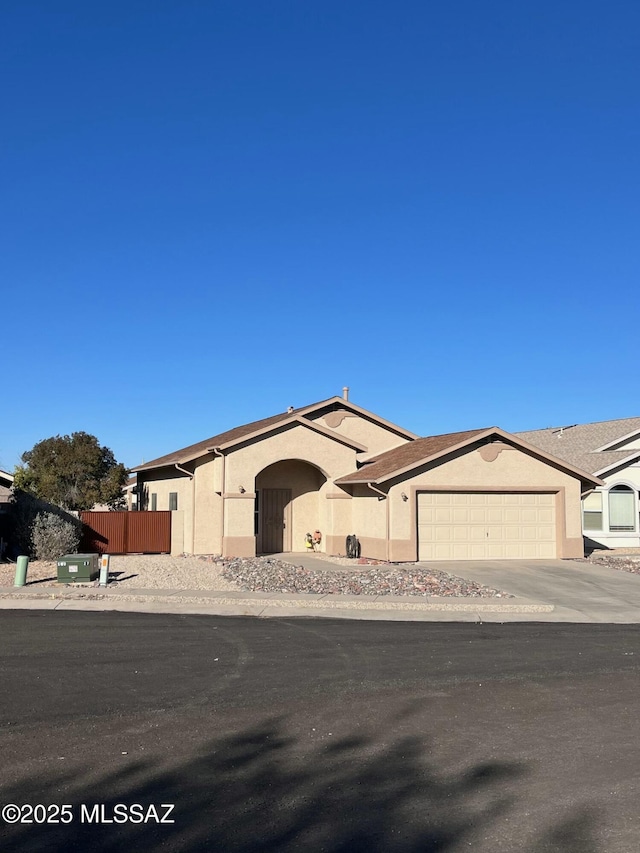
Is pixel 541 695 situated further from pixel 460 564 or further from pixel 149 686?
pixel 460 564

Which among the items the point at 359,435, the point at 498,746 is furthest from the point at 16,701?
the point at 359,435

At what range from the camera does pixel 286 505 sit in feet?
93.0

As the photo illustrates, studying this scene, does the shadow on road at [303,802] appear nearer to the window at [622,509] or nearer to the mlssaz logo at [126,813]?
the mlssaz logo at [126,813]

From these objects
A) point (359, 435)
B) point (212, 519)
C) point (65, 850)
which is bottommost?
point (65, 850)

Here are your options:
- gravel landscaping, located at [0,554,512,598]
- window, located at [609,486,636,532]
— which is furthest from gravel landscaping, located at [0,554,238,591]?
window, located at [609,486,636,532]

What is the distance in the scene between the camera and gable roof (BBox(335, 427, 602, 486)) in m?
24.3

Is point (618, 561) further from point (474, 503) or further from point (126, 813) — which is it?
point (126, 813)

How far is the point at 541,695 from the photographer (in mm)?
9484

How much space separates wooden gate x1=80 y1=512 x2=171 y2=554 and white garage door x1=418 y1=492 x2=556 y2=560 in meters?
8.66

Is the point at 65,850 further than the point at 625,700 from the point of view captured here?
No

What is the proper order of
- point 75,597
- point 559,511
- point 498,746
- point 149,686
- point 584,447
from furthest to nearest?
point 584,447, point 559,511, point 75,597, point 149,686, point 498,746

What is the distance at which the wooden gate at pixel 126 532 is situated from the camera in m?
26.9

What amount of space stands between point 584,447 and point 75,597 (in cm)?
2485

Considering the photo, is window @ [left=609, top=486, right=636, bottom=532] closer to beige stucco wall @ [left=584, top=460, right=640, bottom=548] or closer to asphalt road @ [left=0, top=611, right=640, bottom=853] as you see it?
beige stucco wall @ [left=584, top=460, right=640, bottom=548]
